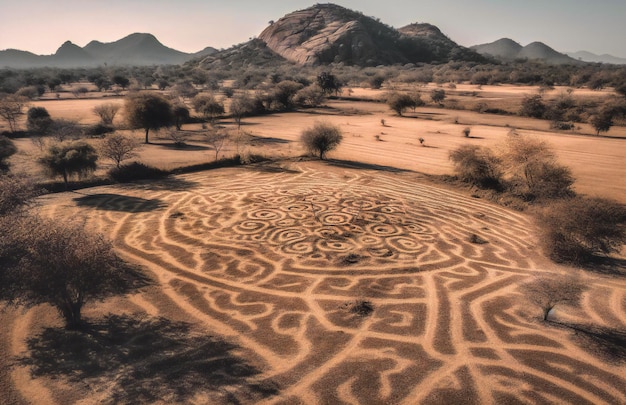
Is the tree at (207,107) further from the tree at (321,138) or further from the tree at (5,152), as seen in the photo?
the tree at (5,152)

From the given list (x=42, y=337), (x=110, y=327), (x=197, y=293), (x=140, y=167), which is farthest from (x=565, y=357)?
(x=140, y=167)

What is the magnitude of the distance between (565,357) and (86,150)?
2971cm

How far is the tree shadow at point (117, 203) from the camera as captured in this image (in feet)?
71.5

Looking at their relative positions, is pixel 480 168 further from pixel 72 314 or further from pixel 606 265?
pixel 72 314

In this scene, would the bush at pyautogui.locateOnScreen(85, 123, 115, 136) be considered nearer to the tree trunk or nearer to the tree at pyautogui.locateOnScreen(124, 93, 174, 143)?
the tree at pyautogui.locateOnScreen(124, 93, 174, 143)

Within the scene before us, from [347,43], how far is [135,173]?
154355 millimetres

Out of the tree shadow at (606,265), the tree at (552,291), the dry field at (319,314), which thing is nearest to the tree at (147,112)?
the dry field at (319,314)

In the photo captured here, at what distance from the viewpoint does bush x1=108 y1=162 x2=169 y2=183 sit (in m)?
27.6

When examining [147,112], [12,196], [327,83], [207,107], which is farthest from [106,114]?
[327,83]

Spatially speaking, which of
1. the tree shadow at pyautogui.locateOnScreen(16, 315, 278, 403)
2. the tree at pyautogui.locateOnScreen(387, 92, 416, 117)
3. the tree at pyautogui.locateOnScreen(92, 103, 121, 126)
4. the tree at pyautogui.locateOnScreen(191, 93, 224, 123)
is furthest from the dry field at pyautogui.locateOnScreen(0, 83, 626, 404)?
the tree at pyautogui.locateOnScreen(387, 92, 416, 117)

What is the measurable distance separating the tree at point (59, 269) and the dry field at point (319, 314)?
1.11 m

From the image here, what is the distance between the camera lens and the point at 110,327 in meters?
11.3

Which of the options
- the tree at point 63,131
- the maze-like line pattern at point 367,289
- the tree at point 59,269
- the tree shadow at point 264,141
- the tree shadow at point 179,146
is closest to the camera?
the maze-like line pattern at point 367,289

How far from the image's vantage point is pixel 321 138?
34.2m
